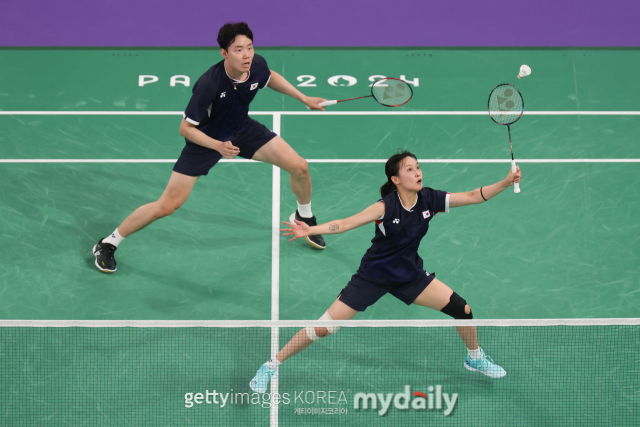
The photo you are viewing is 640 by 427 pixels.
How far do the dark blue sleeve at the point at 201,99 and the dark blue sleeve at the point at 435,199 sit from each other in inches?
71.8

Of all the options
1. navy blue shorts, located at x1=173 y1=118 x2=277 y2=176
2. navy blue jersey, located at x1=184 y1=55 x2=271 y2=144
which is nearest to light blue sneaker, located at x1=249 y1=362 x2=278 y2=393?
navy blue shorts, located at x1=173 y1=118 x2=277 y2=176

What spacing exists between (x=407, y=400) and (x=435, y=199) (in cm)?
145

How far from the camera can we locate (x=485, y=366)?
5418 mm

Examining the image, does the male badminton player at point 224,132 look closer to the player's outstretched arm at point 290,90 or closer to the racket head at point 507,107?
the player's outstretched arm at point 290,90

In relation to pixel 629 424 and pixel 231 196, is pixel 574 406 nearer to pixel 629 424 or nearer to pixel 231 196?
pixel 629 424

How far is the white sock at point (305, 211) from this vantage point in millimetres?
6664

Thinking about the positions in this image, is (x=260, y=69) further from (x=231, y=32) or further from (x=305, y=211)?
(x=305, y=211)

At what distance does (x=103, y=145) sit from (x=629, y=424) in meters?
5.68

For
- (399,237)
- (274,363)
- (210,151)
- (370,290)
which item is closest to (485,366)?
(370,290)

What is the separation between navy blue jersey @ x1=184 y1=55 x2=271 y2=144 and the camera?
563 cm

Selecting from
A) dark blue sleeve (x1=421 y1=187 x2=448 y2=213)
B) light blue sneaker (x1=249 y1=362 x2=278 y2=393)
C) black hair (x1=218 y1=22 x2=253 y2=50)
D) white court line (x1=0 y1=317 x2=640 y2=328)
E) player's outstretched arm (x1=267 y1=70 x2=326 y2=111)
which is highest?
black hair (x1=218 y1=22 x2=253 y2=50)

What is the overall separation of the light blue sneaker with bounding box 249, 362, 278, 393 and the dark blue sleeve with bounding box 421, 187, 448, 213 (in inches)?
64.7

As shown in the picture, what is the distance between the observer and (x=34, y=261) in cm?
657

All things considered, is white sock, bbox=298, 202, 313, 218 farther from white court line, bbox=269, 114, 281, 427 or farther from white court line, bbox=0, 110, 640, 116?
white court line, bbox=0, 110, 640, 116
